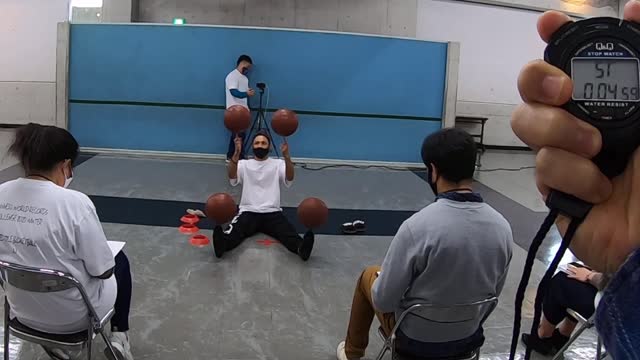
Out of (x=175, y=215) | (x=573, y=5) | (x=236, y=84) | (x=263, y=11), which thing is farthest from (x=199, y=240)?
(x=573, y=5)

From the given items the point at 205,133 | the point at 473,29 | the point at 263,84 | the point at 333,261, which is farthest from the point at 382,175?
the point at 473,29

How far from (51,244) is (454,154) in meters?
1.44

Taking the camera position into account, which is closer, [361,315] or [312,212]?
[361,315]

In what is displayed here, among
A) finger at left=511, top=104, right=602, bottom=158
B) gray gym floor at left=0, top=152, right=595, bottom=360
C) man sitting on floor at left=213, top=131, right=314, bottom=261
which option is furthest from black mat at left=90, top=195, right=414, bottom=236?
finger at left=511, top=104, right=602, bottom=158

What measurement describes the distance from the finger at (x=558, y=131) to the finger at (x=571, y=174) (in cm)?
1

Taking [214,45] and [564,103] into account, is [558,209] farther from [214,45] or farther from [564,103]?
[214,45]

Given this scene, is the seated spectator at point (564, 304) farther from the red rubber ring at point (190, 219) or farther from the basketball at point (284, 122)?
the red rubber ring at point (190, 219)

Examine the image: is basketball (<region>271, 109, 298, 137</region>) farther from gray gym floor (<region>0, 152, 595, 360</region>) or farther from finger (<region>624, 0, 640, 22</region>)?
finger (<region>624, 0, 640, 22</region>)

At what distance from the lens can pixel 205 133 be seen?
7531mm

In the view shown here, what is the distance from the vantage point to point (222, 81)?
746 centimetres

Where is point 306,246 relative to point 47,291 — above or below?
below

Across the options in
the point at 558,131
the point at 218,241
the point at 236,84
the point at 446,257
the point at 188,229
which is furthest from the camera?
the point at 236,84

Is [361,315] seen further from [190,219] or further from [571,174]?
[190,219]

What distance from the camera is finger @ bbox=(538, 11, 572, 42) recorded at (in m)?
0.68
